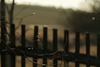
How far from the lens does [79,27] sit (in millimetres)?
9438

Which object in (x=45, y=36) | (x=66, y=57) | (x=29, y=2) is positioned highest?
(x=29, y=2)

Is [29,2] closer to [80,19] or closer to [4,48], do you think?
[4,48]

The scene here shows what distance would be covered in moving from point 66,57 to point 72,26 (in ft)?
24.0

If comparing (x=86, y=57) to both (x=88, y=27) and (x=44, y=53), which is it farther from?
(x=88, y=27)

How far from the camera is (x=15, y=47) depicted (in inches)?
124

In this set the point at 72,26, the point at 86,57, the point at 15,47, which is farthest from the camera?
the point at 72,26

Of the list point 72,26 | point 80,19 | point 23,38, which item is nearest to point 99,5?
point 80,19

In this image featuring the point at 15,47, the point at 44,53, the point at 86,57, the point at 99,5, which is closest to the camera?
the point at 86,57

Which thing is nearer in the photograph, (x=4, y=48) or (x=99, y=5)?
(x=4, y=48)

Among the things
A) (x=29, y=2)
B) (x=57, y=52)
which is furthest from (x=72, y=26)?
(x=57, y=52)

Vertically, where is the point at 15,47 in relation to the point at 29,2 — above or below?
below

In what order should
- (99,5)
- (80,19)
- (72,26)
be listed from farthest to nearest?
(72,26), (80,19), (99,5)

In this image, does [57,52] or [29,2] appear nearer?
[57,52]

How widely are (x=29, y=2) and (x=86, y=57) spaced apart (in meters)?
1.24
